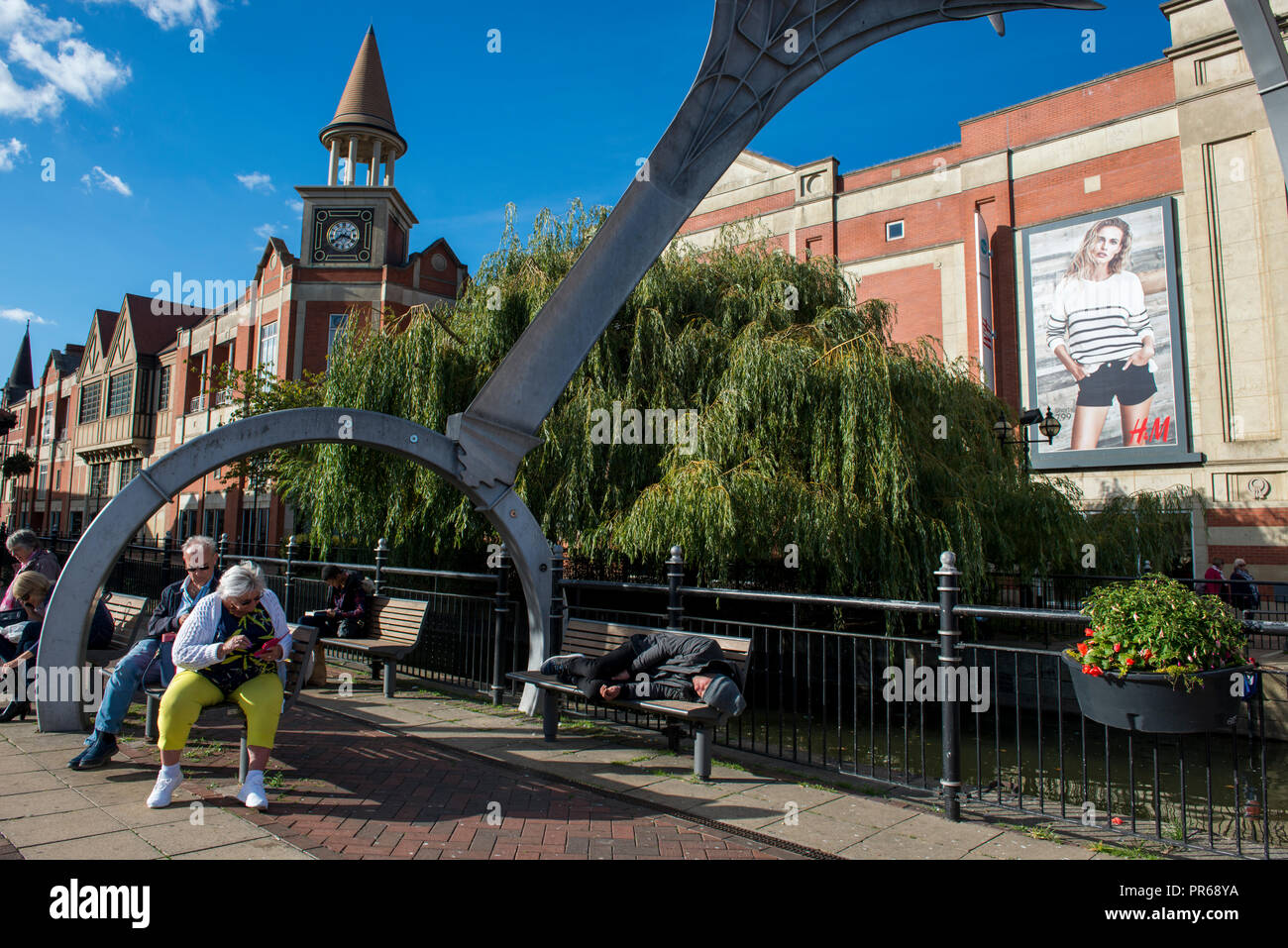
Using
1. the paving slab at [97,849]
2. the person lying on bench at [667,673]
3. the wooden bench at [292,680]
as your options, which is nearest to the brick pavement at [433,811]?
the wooden bench at [292,680]

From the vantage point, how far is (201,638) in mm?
4652

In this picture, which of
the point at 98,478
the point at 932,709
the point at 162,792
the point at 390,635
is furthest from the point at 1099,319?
the point at 98,478

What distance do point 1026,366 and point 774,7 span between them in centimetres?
2090

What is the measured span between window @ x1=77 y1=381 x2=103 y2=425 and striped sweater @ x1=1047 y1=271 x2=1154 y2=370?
47958 mm

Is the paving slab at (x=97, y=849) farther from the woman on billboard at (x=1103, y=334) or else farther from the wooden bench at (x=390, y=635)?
the woman on billboard at (x=1103, y=334)

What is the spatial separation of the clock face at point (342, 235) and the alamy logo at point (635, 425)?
81.4 ft

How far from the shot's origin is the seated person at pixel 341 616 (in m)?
8.65

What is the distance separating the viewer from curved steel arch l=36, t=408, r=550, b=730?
5816mm

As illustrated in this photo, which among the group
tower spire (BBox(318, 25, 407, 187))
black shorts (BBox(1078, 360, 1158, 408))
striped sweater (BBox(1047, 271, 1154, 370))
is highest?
tower spire (BBox(318, 25, 407, 187))

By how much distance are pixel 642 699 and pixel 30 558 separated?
18.9 feet

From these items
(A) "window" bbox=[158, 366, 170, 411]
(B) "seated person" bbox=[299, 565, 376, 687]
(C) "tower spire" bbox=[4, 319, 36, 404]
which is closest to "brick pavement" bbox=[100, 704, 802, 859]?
(B) "seated person" bbox=[299, 565, 376, 687]

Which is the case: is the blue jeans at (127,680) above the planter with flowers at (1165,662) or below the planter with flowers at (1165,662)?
below

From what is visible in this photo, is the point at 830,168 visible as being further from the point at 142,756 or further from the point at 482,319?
the point at 142,756
